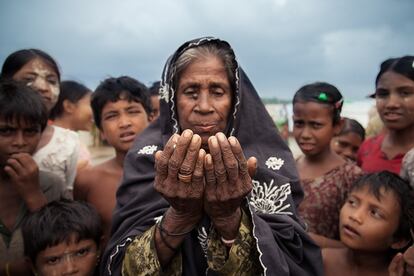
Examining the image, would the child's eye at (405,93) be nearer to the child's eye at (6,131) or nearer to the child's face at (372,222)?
the child's face at (372,222)

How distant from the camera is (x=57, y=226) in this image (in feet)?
7.94

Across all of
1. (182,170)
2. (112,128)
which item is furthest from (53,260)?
(182,170)

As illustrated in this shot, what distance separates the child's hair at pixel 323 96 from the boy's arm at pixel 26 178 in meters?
2.19

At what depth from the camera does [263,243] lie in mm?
1698

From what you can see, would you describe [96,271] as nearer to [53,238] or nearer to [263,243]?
[53,238]

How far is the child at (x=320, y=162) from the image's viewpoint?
2947mm

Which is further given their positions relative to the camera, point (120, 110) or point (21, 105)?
point (120, 110)

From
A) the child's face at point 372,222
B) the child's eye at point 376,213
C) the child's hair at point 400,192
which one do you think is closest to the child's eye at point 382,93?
the child's hair at point 400,192

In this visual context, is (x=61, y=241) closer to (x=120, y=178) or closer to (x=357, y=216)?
(x=120, y=178)

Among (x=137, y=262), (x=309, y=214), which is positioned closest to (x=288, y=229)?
(x=137, y=262)

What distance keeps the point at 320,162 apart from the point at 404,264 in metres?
1.27

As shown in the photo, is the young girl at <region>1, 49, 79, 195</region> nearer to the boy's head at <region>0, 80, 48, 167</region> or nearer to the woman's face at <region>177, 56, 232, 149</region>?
the boy's head at <region>0, 80, 48, 167</region>

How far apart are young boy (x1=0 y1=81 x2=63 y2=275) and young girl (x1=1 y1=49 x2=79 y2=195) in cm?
35

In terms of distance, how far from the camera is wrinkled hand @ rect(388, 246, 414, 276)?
204cm
